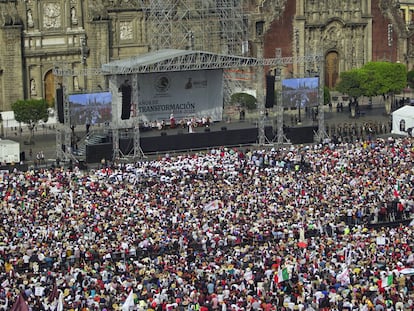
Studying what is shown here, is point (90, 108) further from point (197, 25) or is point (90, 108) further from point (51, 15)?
point (197, 25)

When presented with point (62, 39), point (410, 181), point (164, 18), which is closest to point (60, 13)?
point (62, 39)

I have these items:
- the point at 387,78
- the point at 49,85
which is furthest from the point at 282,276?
the point at 387,78

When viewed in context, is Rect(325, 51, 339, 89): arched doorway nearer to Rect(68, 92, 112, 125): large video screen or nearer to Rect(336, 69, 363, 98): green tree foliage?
Rect(336, 69, 363, 98): green tree foliage

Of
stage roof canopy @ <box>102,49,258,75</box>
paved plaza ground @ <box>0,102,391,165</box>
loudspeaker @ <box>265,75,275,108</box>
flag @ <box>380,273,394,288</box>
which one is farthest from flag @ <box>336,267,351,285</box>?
loudspeaker @ <box>265,75,275,108</box>

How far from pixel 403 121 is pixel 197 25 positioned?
22.1 m

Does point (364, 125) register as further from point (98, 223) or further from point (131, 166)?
point (98, 223)

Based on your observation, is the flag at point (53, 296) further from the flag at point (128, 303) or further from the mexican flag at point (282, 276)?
the mexican flag at point (282, 276)

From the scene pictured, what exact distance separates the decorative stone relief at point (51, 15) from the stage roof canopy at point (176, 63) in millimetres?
12436

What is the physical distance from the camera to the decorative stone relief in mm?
84875

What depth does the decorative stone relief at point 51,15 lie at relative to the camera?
84.9 metres

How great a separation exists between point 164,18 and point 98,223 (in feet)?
129

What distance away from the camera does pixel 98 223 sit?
47.6 m

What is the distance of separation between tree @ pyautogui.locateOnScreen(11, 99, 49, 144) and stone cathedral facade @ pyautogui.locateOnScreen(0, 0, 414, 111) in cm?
643

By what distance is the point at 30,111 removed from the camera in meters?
76.5
